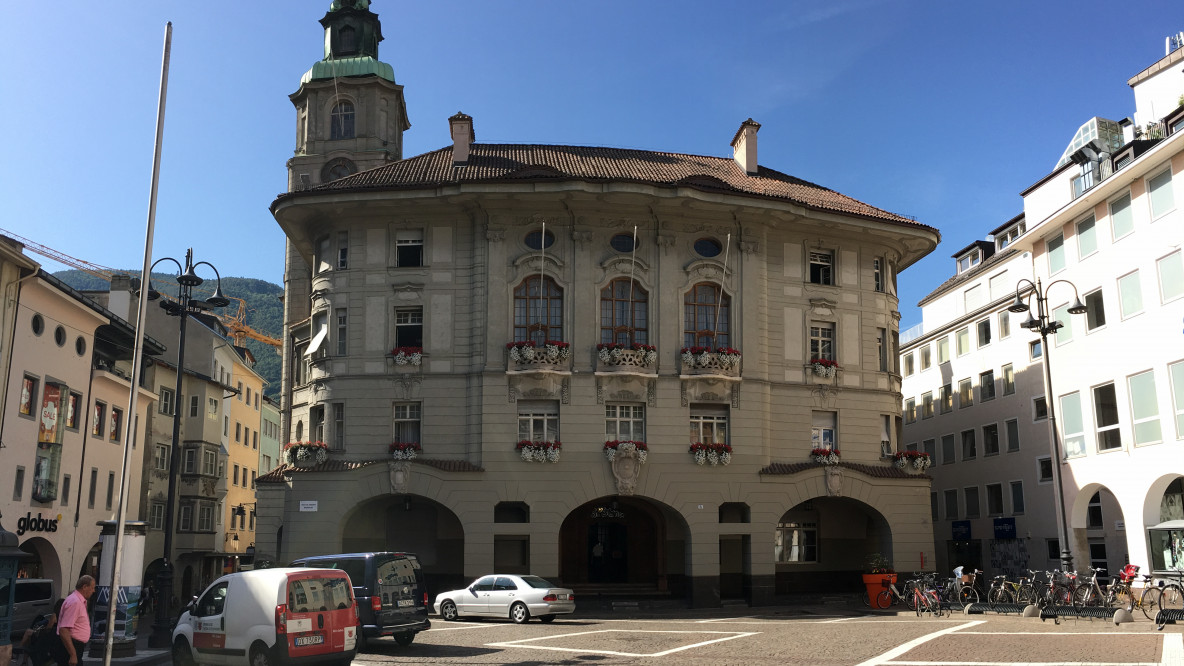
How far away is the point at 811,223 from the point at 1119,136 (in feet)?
50.8

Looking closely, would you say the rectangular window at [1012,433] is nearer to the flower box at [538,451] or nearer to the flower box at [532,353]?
the flower box at [538,451]

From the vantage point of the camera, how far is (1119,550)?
136ft

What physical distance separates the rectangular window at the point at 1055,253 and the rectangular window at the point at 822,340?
8.59 m

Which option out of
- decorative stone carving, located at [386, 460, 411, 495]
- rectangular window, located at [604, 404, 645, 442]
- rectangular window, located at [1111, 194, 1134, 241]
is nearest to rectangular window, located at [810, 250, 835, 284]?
rectangular window, located at [604, 404, 645, 442]

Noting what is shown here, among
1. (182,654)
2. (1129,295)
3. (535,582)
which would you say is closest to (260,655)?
(182,654)

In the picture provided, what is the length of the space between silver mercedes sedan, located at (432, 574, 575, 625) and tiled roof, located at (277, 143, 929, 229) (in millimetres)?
15041

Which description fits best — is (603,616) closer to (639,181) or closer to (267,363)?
(639,181)

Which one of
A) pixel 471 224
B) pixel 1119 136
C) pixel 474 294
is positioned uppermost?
pixel 1119 136

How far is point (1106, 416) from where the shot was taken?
122 ft

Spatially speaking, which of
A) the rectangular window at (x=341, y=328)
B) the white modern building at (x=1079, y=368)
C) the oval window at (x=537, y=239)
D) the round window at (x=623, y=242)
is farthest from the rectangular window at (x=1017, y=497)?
the rectangular window at (x=341, y=328)

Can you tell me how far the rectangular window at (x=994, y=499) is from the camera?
4969 cm

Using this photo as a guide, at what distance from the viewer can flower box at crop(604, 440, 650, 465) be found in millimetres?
38375

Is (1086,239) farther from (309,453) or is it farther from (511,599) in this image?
(309,453)

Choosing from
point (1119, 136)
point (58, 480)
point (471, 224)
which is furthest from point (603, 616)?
point (1119, 136)
